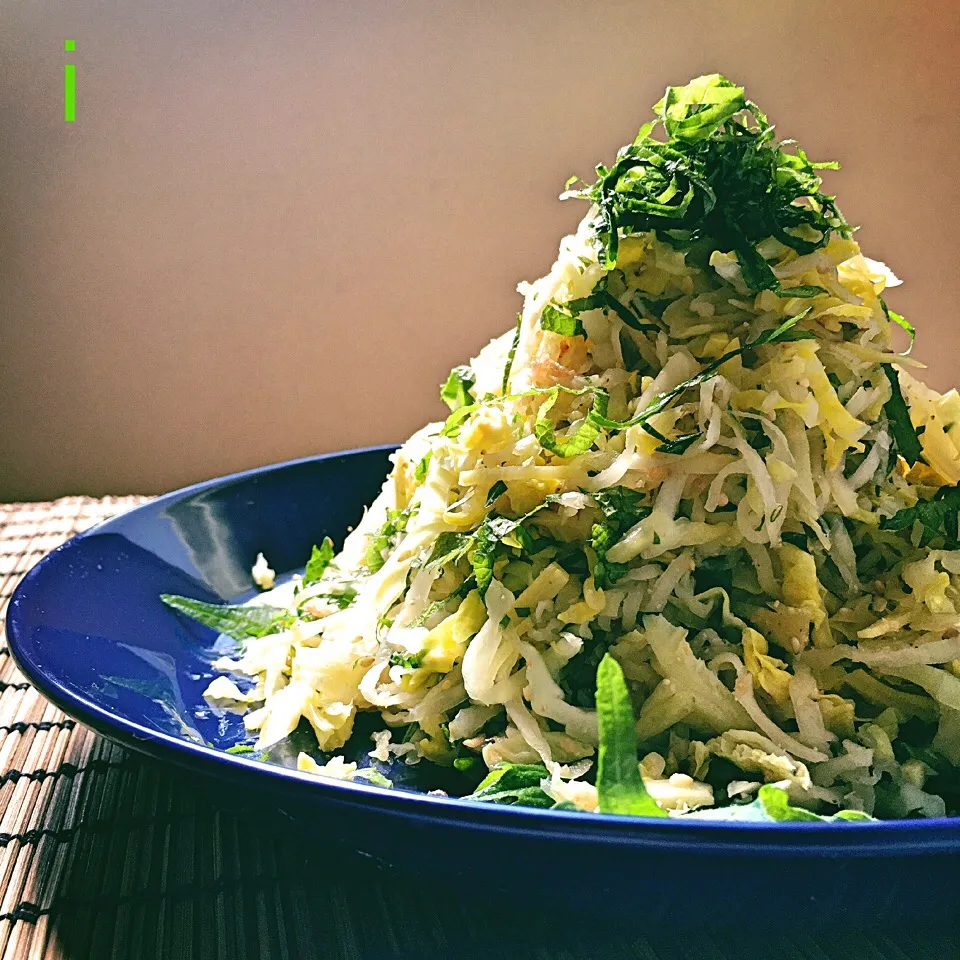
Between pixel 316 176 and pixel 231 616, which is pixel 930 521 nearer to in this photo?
pixel 231 616

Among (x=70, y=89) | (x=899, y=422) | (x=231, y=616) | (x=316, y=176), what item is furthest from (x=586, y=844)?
(x=70, y=89)

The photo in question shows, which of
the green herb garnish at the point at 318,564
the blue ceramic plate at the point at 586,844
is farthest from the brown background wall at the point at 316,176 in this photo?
the blue ceramic plate at the point at 586,844

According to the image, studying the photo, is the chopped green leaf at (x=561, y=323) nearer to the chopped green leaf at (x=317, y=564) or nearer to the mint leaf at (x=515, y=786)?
the mint leaf at (x=515, y=786)

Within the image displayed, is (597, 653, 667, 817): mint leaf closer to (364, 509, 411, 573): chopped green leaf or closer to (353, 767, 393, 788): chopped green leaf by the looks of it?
(353, 767, 393, 788): chopped green leaf

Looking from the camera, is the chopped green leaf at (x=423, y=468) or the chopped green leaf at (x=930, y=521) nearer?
the chopped green leaf at (x=930, y=521)

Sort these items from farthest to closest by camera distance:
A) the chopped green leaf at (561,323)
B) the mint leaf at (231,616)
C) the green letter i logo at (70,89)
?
the green letter i logo at (70,89)
the mint leaf at (231,616)
the chopped green leaf at (561,323)

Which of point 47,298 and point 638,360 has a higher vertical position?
point 638,360

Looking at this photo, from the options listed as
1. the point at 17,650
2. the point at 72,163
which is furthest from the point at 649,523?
the point at 72,163

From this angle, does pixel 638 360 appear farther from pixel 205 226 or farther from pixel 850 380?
pixel 205 226
